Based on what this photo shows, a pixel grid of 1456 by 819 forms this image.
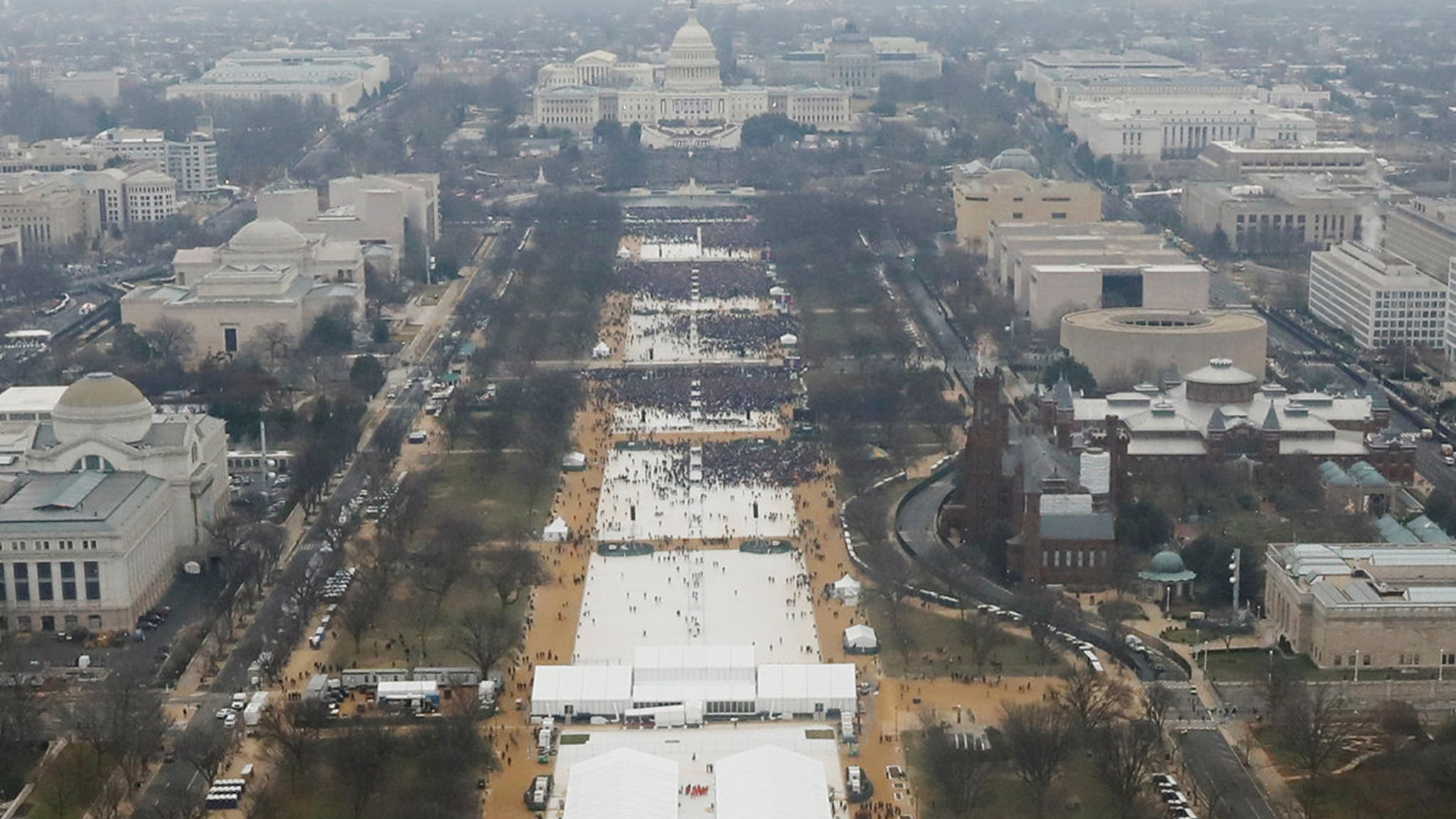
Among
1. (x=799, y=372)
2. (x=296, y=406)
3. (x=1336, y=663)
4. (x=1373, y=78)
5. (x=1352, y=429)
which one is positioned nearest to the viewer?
(x=1336, y=663)

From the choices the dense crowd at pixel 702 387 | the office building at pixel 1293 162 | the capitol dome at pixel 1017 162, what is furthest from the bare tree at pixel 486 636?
the office building at pixel 1293 162

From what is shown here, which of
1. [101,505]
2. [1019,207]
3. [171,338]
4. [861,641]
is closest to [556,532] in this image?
[101,505]

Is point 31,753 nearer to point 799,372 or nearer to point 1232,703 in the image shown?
point 1232,703

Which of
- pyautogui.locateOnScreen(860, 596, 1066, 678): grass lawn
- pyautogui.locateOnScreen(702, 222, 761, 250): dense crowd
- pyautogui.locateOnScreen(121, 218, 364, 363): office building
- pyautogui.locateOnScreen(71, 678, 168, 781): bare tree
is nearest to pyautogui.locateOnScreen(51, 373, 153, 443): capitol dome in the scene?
pyautogui.locateOnScreen(71, 678, 168, 781): bare tree

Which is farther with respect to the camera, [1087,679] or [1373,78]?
[1373,78]

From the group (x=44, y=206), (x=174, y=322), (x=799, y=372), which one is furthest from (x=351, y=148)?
(x=799, y=372)

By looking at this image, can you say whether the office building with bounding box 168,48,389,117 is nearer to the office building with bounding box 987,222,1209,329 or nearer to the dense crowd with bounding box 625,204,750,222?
the dense crowd with bounding box 625,204,750,222
